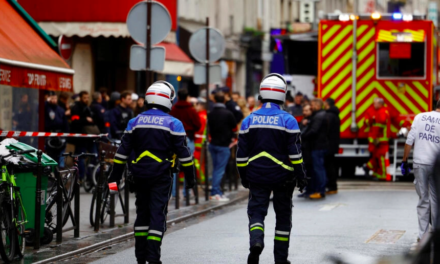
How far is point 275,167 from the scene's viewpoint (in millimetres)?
8367

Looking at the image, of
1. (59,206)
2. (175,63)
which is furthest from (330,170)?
(175,63)

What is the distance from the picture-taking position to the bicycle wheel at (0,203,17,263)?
28.6 ft

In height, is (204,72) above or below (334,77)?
below

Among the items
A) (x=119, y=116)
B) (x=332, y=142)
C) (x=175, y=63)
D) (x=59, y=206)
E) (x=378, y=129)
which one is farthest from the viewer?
(x=175, y=63)

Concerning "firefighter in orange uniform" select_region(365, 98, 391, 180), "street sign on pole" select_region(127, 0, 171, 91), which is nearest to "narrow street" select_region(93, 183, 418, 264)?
"street sign on pole" select_region(127, 0, 171, 91)

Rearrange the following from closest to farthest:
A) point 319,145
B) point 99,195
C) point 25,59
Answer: point 99,195, point 25,59, point 319,145

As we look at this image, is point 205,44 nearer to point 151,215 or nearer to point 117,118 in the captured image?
point 117,118

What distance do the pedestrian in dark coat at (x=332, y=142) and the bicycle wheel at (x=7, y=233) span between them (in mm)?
8725

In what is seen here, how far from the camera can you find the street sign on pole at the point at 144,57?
13.0 m

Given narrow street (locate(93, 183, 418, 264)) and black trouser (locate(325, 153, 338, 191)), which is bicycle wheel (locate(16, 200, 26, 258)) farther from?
black trouser (locate(325, 153, 338, 191))

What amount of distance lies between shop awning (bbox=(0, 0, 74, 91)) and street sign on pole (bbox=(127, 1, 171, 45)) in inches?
47.3

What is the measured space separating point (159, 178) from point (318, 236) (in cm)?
338

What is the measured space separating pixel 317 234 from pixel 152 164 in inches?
142

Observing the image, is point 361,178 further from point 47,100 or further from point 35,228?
point 35,228
